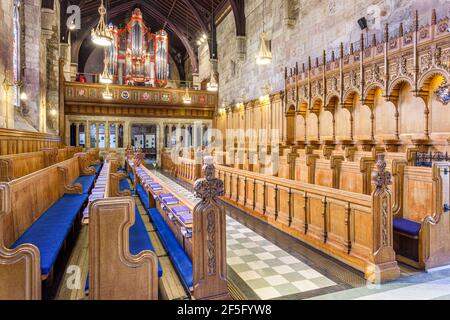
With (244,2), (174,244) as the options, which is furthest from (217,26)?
(174,244)

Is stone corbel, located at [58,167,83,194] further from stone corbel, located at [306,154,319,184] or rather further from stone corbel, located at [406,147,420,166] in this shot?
stone corbel, located at [406,147,420,166]

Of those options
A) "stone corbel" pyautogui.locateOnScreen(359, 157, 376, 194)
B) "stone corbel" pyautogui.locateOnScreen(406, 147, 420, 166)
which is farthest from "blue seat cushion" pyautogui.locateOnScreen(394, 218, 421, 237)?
"stone corbel" pyautogui.locateOnScreen(406, 147, 420, 166)

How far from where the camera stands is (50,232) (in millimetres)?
2479

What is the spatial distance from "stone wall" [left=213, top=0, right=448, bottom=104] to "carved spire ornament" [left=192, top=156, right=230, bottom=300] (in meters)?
5.52

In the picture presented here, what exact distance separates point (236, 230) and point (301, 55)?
667cm

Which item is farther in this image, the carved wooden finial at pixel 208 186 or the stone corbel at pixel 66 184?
the stone corbel at pixel 66 184

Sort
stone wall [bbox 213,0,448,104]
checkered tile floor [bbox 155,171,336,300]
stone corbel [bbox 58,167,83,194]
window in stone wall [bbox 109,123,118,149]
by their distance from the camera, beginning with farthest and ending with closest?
window in stone wall [bbox 109,123,118,149], stone wall [bbox 213,0,448,104], stone corbel [bbox 58,167,83,194], checkered tile floor [bbox 155,171,336,300]

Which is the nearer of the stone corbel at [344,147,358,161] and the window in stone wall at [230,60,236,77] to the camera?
the stone corbel at [344,147,358,161]

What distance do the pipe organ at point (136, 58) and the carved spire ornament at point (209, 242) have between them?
16862mm

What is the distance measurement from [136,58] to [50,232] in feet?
58.2

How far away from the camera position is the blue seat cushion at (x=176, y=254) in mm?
2341

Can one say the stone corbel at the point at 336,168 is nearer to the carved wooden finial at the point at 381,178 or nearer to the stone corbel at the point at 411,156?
the stone corbel at the point at 411,156

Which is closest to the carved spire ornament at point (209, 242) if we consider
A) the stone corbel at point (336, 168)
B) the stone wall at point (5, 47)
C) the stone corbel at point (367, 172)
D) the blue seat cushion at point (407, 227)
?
the blue seat cushion at point (407, 227)

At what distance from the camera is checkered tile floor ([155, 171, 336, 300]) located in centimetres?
264
